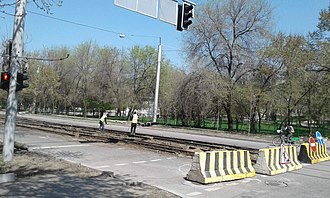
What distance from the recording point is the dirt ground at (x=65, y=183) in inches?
275

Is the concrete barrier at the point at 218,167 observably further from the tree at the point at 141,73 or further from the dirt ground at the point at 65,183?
the tree at the point at 141,73

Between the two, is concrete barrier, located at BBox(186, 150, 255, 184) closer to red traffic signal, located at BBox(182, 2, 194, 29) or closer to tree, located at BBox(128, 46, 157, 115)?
red traffic signal, located at BBox(182, 2, 194, 29)

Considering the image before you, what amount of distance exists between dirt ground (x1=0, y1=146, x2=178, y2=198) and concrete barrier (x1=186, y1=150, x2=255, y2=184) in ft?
5.30

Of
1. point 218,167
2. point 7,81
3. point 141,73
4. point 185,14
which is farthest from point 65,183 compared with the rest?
point 141,73

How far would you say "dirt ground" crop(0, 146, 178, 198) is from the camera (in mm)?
6980

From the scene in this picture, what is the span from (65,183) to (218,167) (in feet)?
13.8

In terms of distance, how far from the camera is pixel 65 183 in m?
7.81

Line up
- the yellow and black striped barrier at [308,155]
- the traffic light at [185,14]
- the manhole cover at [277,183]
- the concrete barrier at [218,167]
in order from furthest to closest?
the yellow and black striped barrier at [308,155]
the traffic light at [185,14]
the manhole cover at [277,183]
the concrete barrier at [218,167]

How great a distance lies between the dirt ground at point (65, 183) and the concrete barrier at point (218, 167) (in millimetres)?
1615

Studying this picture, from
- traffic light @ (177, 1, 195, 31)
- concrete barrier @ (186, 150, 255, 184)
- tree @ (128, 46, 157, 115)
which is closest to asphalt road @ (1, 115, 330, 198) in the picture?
concrete barrier @ (186, 150, 255, 184)

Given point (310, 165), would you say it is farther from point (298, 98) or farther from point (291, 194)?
point (298, 98)

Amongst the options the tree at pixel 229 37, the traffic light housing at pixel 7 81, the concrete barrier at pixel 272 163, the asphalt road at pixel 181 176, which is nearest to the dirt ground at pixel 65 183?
the asphalt road at pixel 181 176

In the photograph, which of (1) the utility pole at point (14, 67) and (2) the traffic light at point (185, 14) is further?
(2) the traffic light at point (185, 14)

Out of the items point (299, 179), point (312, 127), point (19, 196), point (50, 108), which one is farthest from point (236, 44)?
point (50, 108)
